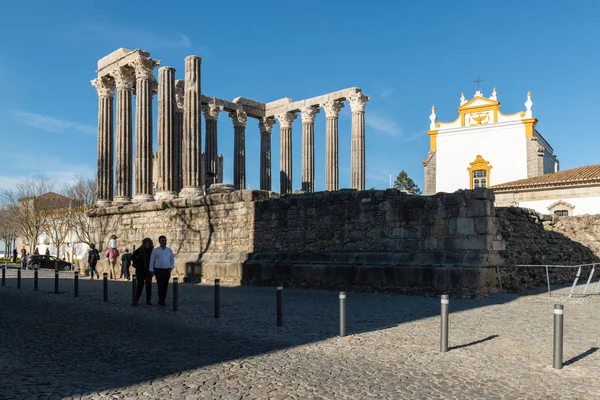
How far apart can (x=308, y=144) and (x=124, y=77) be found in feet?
38.1

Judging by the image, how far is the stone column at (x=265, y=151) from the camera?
3603 cm

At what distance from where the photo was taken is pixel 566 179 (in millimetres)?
31828

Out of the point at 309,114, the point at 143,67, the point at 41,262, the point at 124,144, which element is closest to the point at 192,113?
the point at 143,67

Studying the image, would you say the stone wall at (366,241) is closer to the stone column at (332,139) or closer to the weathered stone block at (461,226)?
the weathered stone block at (461,226)

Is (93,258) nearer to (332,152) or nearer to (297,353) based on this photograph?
(332,152)

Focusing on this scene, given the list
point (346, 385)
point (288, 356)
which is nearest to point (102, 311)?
point (288, 356)

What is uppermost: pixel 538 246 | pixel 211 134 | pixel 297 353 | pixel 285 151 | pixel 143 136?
pixel 211 134

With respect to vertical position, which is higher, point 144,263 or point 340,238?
point 340,238

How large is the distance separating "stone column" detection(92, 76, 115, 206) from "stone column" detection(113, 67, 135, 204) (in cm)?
126

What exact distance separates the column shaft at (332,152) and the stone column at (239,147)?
21.0 feet

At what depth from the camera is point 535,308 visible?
10320 mm

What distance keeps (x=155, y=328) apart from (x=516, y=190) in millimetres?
29539

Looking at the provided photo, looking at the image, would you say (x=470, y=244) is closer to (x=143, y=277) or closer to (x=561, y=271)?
(x=561, y=271)

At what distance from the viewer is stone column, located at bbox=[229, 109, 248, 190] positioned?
3503cm
